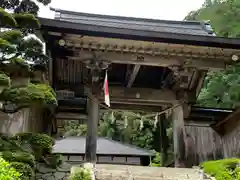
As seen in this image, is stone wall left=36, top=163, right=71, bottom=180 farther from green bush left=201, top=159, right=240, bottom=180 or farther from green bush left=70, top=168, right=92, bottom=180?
green bush left=201, top=159, right=240, bottom=180

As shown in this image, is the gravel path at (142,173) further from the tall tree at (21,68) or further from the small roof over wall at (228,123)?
the small roof over wall at (228,123)

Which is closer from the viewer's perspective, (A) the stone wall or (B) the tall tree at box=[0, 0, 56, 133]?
(B) the tall tree at box=[0, 0, 56, 133]

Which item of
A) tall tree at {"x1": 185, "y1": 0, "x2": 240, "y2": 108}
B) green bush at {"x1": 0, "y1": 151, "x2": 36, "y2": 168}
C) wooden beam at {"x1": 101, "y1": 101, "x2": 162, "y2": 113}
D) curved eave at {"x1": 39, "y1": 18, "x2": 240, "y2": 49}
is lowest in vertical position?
green bush at {"x1": 0, "y1": 151, "x2": 36, "y2": 168}

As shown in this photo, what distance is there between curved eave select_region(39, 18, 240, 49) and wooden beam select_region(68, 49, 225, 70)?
62 centimetres

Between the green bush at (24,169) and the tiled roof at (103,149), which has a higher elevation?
the tiled roof at (103,149)

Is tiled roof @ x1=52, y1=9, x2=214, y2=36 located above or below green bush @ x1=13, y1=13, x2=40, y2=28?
above

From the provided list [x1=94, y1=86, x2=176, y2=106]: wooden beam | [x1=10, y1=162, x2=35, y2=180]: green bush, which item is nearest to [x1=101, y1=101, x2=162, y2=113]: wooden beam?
[x1=94, y1=86, x2=176, y2=106]: wooden beam

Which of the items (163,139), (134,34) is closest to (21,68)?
(134,34)

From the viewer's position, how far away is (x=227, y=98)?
14.3 m

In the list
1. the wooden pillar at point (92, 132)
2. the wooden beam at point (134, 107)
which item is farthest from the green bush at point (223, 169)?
the wooden beam at point (134, 107)

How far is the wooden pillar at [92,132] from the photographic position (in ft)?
27.7

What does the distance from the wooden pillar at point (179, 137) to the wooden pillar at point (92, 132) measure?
2.27 meters

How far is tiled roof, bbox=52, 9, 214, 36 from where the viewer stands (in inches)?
483

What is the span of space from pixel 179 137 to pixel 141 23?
18.7 ft
